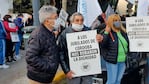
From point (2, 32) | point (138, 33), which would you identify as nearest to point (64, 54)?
point (138, 33)

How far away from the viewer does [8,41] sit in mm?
12375

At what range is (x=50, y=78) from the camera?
5266mm

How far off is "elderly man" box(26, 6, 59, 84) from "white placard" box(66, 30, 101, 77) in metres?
0.69

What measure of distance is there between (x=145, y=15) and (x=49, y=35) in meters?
2.86

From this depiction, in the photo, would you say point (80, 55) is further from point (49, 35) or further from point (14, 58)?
point (14, 58)

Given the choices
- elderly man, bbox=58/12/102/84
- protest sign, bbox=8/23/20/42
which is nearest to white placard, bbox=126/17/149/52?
elderly man, bbox=58/12/102/84

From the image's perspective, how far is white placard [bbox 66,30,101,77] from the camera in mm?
5910

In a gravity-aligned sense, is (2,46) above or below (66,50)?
below

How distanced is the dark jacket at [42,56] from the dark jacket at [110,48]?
60.3 inches

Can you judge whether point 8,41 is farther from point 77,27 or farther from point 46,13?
point 46,13

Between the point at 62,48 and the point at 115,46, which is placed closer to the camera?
the point at 62,48

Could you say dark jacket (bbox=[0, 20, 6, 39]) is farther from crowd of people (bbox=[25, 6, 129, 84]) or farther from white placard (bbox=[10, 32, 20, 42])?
crowd of people (bbox=[25, 6, 129, 84])

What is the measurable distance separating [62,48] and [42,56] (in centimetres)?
75

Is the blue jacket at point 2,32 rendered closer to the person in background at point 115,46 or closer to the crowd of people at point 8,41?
the crowd of people at point 8,41
